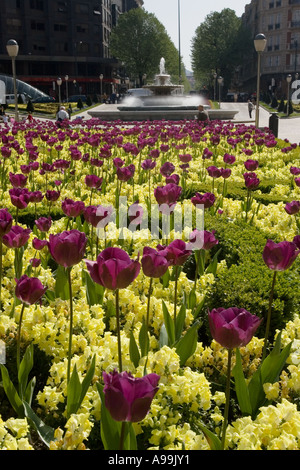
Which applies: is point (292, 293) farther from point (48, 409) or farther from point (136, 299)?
point (48, 409)

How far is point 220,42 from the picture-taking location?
7225cm

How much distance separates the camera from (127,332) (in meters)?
3.27

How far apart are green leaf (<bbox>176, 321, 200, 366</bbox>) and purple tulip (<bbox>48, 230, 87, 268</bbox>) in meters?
0.75

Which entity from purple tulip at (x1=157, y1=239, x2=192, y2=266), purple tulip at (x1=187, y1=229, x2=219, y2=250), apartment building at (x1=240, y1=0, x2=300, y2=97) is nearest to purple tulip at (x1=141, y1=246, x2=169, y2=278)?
purple tulip at (x1=157, y1=239, x2=192, y2=266)

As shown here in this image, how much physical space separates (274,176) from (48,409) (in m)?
8.24

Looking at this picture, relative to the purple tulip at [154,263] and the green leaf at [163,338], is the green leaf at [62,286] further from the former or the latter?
the purple tulip at [154,263]

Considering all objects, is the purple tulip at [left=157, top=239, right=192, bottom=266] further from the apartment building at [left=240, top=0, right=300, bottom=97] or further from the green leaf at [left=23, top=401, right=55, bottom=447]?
the apartment building at [left=240, top=0, right=300, bottom=97]

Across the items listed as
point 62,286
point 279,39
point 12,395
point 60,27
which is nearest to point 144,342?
point 12,395

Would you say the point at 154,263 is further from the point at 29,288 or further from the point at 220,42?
the point at 220,42

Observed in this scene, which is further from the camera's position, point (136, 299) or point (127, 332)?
point (136, 299)

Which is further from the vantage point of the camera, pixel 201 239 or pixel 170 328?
pixel 201 239

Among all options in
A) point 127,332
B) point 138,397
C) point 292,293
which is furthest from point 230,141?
point 138,397

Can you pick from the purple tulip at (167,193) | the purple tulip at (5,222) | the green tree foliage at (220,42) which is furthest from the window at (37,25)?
the purple tulip at (5,222)

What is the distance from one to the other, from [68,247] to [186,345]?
33.8 inches
